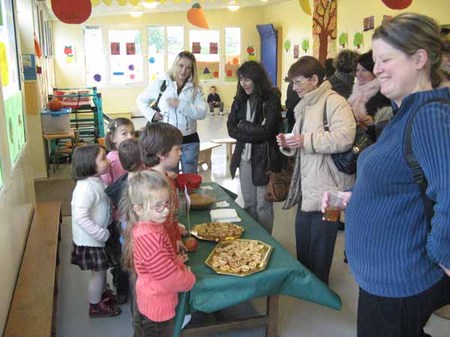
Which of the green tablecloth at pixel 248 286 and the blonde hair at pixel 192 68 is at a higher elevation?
the blonde hair at pixel 192 68

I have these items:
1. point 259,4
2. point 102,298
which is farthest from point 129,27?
point 102,298

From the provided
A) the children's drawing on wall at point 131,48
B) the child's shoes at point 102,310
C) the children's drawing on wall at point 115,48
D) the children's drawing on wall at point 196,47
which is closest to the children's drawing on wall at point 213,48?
the children's drawing on wall at point 196,47

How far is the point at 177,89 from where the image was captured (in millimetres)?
3812

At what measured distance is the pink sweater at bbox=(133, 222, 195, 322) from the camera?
70.5 inches

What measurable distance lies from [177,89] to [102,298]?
1.79m

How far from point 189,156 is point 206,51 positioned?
9.90 m

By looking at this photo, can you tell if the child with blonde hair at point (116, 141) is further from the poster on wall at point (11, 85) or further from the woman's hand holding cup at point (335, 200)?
the woman's hand holding cup at point (335, 200)

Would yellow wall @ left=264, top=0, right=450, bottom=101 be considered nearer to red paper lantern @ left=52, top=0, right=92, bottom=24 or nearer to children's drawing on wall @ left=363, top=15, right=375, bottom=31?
children's drawing on wall @ left=363, top=15, right=375, bottom=31

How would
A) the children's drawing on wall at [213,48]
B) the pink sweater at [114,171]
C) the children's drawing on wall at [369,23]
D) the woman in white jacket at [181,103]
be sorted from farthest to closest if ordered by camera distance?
the children's drawing on wall at [213,48] → the children's drawing on wall at [369,23] → the woman in white jacket at [181,103] → the pink sweater at [114,171]

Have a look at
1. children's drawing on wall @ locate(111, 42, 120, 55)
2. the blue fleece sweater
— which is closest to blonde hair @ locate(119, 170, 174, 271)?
the blue fleece sweater

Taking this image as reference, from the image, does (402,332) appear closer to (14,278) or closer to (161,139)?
(161,139)

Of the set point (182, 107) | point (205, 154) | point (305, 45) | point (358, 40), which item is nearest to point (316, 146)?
point (182, 107)

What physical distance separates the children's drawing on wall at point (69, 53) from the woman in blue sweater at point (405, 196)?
37.8ft

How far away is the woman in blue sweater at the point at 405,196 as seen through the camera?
1175 millimetres
